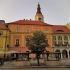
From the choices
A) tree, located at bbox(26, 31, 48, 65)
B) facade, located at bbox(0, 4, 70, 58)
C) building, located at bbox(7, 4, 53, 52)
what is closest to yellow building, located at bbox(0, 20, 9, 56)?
facade, located at bbox(0, 4, 70, 58)

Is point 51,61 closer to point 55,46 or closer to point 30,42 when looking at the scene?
point 30,42

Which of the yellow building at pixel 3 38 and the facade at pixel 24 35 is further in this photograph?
the facade at pixel 24 35

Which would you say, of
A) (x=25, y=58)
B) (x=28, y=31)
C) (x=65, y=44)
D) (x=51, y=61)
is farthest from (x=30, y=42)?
(x=65, y=44)

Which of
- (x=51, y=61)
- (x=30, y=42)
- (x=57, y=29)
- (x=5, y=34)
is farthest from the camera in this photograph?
(x=57, y=29)

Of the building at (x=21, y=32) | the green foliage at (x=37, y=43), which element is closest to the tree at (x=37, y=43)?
the green foliage at (x=37, y=43)

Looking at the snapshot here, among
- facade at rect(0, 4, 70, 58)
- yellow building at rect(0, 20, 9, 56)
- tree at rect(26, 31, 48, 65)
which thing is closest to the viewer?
tree at rect(26, 31, 48, 65)

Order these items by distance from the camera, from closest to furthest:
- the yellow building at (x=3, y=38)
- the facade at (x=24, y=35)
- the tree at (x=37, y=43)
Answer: the tree at (x=37, y=43), the yellow building at (x=3, y=38), the facade at (x=24, y=35)

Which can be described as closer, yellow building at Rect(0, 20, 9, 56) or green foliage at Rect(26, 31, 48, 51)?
green foliage at Rect(26, 31, 48, 51)

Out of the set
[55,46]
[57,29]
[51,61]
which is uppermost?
[57,29]

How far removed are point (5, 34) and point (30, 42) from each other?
1505cm

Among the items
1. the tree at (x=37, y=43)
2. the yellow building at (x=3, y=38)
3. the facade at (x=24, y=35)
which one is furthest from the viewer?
the facade at (x=24, y=35)

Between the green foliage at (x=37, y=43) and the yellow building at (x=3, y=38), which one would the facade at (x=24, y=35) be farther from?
the green foliage at (x=37, y=43)

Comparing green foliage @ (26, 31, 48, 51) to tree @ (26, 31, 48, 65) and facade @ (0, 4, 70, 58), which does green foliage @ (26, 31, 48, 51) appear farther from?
facade @ (0, 4, 70, 58)

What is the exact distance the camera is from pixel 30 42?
2197 centimetres
